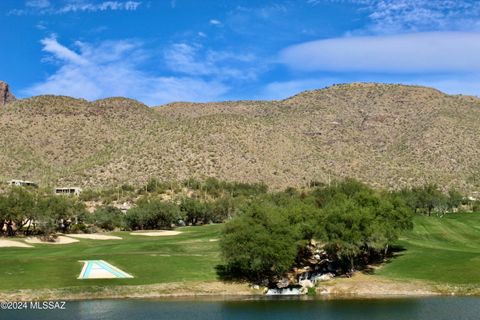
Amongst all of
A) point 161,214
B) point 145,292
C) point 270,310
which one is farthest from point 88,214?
point 270,310

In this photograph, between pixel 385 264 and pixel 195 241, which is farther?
pixel 195 241

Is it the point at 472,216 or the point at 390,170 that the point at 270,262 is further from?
the point at 390,170

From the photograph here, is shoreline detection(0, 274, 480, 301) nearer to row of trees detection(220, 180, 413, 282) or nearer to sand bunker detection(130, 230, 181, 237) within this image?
row of trees detection(220, 180, 413, 282)

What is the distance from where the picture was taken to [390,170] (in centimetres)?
14988

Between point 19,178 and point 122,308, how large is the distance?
110 m

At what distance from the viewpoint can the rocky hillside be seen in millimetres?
147750

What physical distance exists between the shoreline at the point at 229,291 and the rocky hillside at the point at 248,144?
→ 86.3 metres

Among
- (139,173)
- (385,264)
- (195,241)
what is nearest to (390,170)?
(139,173)

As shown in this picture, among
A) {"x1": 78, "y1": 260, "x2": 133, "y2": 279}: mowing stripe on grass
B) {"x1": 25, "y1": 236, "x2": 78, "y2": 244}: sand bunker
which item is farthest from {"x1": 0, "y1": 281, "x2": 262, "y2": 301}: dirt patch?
{"x1": 25, "y1": 236, "x2": 78, "y2": 244}: sand bunker

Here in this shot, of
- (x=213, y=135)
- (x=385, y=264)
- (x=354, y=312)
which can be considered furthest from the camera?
(x=213, y=135)

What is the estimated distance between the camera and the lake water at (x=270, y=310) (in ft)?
140

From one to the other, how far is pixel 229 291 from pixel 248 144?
103902 mm

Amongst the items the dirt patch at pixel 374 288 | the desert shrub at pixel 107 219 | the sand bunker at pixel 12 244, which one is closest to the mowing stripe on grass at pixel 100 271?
the dirt patch at pixel 374 288

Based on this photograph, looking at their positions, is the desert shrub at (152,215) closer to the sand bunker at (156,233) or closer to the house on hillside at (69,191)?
the sand bunker at (156,233)
